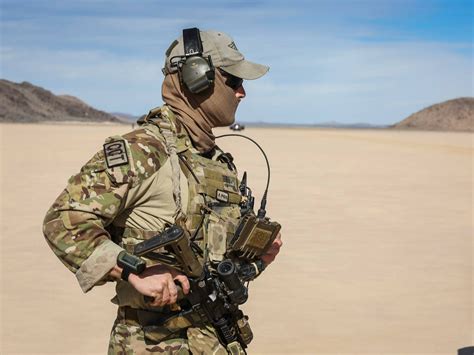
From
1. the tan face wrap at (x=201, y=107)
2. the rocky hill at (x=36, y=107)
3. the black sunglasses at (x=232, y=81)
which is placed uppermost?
the black sunglasses at (x=232, y=81)

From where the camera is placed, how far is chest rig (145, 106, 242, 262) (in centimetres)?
280

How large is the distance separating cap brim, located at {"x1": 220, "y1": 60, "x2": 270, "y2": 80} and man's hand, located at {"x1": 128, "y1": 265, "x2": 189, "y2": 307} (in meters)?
0.78

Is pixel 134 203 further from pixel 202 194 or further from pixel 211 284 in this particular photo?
pixel 211 284

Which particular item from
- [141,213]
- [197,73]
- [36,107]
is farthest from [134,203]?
[36,107]

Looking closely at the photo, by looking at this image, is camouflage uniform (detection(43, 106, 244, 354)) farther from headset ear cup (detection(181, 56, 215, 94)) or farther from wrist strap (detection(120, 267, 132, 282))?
headset ear cup (detection(181, 56, 215, 94))

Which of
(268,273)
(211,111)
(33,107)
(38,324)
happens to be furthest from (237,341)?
(33,107)

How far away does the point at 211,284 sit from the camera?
284 centimetres

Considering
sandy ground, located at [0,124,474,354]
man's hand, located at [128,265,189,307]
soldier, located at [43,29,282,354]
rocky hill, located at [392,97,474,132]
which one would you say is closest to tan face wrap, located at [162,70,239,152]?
soldier, located at [43,29,282,354]

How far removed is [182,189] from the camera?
2.80 meters

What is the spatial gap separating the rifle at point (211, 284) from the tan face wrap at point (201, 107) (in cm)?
45

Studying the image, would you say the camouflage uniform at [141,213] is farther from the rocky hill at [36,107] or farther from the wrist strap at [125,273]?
the rocky hill at [36,107]

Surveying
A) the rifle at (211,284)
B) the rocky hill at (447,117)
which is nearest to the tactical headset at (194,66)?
the rifle at (211,284)

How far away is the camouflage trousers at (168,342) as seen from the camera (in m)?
2.89

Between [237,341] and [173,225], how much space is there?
2.18 ft
